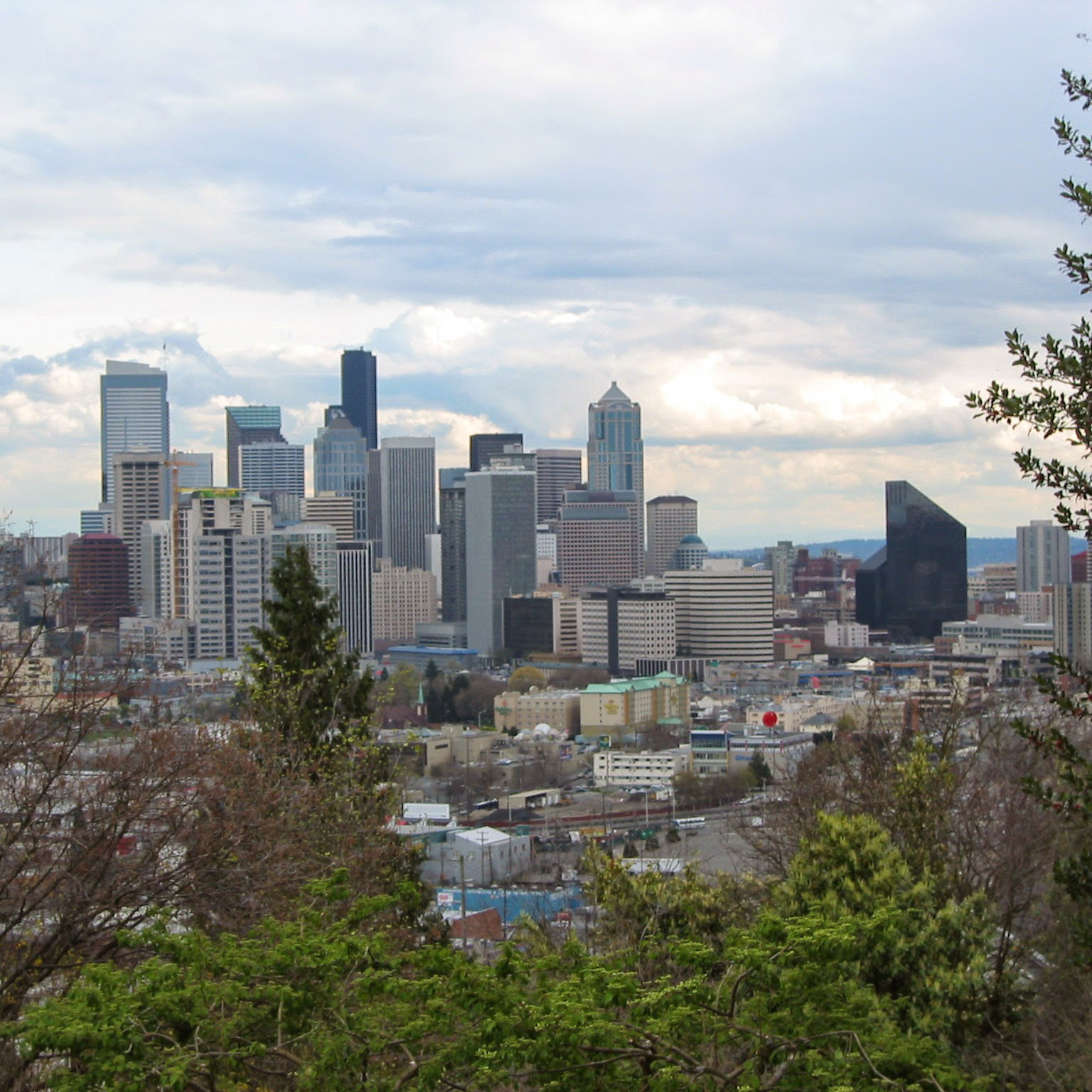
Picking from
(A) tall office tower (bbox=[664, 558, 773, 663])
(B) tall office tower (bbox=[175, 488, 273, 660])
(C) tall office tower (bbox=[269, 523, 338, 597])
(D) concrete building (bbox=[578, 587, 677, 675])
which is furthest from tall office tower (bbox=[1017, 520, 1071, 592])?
(B) tall office tower (bbox=[175, 488, 273, 660])

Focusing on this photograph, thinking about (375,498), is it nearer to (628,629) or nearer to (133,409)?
(133,409)

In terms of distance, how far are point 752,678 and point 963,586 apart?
34729 millimetres

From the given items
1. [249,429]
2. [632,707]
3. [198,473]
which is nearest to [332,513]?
[198,473]

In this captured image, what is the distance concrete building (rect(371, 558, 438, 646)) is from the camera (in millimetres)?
122062

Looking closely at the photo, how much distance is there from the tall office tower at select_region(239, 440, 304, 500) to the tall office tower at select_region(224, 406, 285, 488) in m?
5.34

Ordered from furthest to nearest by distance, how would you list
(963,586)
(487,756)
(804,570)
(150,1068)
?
(804,570) → (963,586) → (487,756) → (150,1068)

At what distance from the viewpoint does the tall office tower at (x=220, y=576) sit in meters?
81.7

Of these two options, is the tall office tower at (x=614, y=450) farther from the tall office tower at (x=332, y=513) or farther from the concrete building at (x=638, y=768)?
the concrete building at (x=638, y=768)

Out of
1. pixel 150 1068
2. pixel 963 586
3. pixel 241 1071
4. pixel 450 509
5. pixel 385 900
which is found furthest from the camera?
pixel 450 509

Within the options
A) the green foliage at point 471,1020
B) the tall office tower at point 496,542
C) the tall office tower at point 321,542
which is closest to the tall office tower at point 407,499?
the tall office tower at point 496,542

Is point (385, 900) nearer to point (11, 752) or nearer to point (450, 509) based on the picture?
point (11, 752)

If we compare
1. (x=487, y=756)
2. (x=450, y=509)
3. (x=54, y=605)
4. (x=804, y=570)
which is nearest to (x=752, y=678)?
(x=487, y=756)

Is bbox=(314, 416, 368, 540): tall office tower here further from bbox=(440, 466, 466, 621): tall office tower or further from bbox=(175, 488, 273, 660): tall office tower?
bbox=(175, 488, 273, 660): tall office tower

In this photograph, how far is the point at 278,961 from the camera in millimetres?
4699
